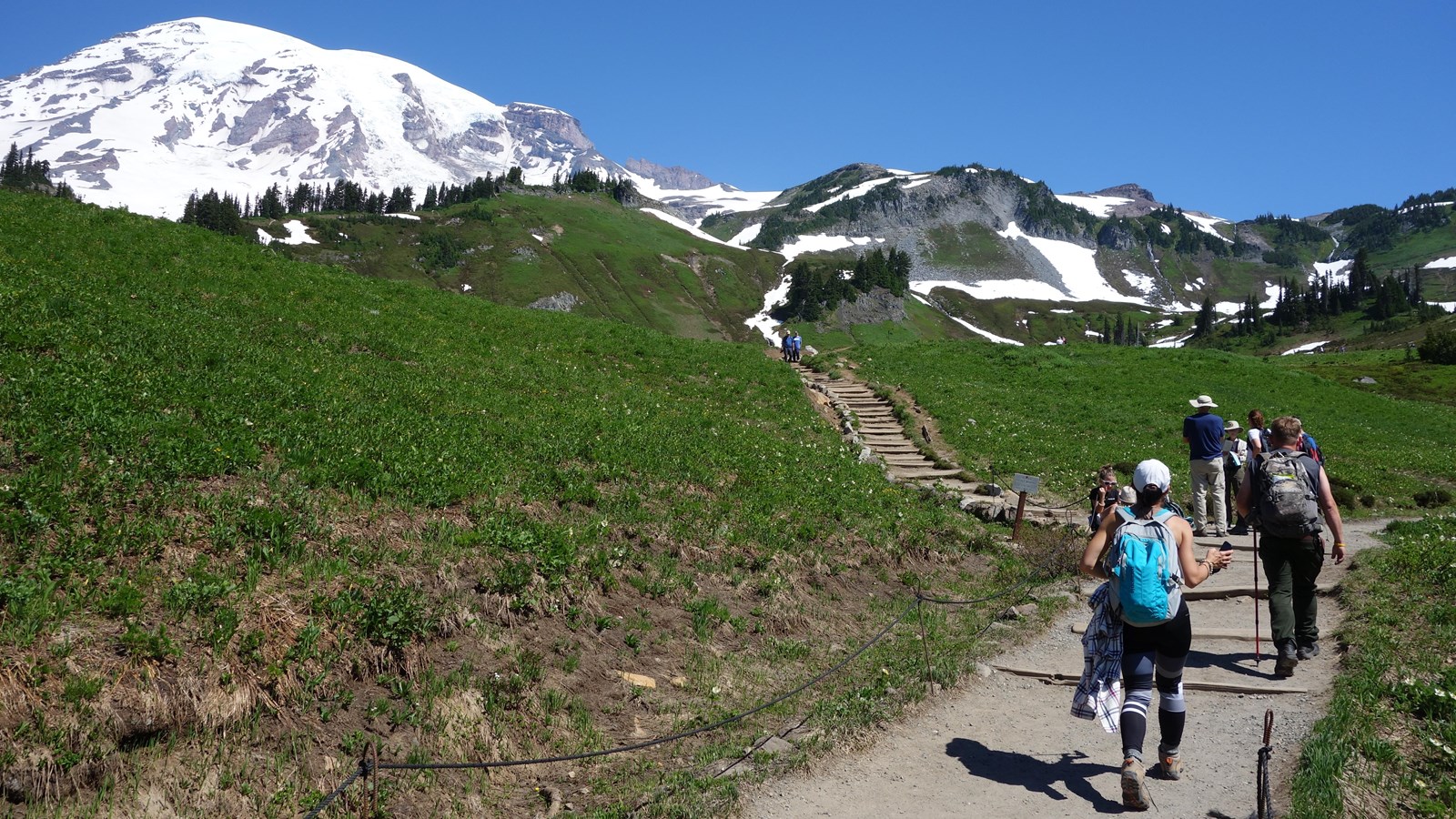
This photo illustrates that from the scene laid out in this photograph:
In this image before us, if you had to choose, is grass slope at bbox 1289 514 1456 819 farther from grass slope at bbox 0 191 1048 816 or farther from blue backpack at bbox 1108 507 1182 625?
grass slope at bbox 0 191 1048 816

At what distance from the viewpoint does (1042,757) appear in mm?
9203

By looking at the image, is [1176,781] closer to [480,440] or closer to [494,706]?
[494,706]

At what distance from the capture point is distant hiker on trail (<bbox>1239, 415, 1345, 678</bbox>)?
10.5m

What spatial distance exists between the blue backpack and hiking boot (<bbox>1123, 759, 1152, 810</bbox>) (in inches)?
51.6

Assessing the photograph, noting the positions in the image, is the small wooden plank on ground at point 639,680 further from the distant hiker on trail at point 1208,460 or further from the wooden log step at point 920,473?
the distant hiker on trail at point 1208,460

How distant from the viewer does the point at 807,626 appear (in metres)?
13.3

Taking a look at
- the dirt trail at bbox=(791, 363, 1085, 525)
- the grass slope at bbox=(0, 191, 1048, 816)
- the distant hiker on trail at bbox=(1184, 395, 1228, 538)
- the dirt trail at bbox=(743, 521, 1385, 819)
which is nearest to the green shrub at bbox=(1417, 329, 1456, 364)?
the dirt trail at bbox=(791, 363, 1085, 525)

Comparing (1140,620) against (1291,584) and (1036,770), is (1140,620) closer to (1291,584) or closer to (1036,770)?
(1036,770)

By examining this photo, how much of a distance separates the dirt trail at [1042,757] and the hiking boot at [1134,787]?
214 millimetres

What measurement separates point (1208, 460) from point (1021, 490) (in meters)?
4.98

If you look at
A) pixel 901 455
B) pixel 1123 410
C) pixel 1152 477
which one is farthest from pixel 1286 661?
pixel 1123 410

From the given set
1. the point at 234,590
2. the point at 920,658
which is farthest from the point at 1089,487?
the point at 234,590

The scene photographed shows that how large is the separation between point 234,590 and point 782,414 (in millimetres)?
19155

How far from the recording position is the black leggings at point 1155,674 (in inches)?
307
